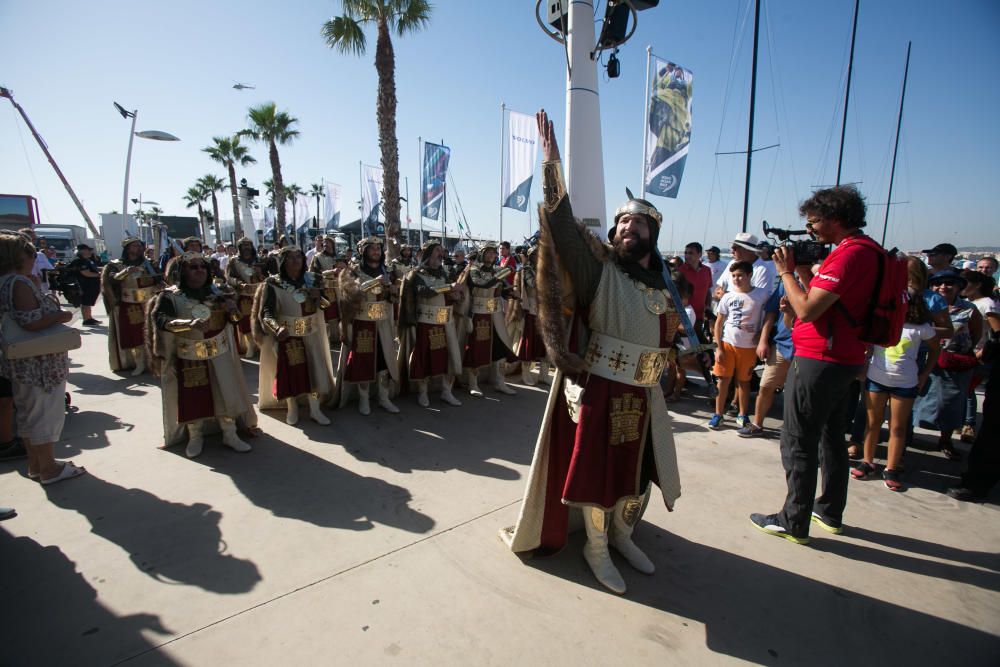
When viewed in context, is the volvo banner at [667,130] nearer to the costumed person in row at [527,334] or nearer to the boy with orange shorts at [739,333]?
the costumed person in row at [527,334]

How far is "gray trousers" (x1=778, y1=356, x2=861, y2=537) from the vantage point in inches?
108

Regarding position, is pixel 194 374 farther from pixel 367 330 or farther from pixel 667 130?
pixel 667 130

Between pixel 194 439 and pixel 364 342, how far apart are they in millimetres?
1844

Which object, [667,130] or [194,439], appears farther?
[667,130]

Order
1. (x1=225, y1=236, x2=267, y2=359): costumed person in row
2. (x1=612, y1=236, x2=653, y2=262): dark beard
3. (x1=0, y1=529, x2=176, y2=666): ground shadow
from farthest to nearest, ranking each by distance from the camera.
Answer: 1. (x1=225, y1=236, x2=267, y2=359): costumed person in row
2. (x1=612, y1=236, x2=653, y2=262): dark beard
3. (x1=0, y1=529, x2=176, y2=666): ground shadow

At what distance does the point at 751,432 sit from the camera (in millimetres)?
4754

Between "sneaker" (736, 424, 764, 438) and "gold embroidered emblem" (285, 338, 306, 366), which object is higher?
"gold embroidered emblem" (285, 338, 306, 366)

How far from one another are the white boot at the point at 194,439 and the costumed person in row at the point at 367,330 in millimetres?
1486

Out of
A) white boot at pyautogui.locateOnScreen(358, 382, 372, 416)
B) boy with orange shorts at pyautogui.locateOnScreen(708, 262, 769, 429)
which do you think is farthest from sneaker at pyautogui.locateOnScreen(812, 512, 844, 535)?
white boot at pyautogui.locateOnScreen(358, 382, 372, 416)

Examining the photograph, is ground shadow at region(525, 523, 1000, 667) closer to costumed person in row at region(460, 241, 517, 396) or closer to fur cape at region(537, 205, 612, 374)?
fur cape at region(537, 205, 612, 374)

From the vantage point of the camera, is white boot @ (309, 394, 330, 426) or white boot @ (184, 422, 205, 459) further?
white boot @ (309, 394, 330, 426)

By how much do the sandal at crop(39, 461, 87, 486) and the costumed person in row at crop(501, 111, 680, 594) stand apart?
12.2 ft

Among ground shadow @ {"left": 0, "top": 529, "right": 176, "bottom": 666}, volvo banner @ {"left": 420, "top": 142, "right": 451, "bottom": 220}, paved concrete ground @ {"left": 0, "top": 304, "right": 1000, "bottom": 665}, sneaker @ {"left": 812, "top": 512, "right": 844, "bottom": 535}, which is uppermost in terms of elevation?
volvo banner @ {"left": 420, "top": 142, "right": 451, "bottom": 220}

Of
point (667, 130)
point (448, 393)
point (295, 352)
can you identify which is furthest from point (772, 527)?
point (667, 130)
